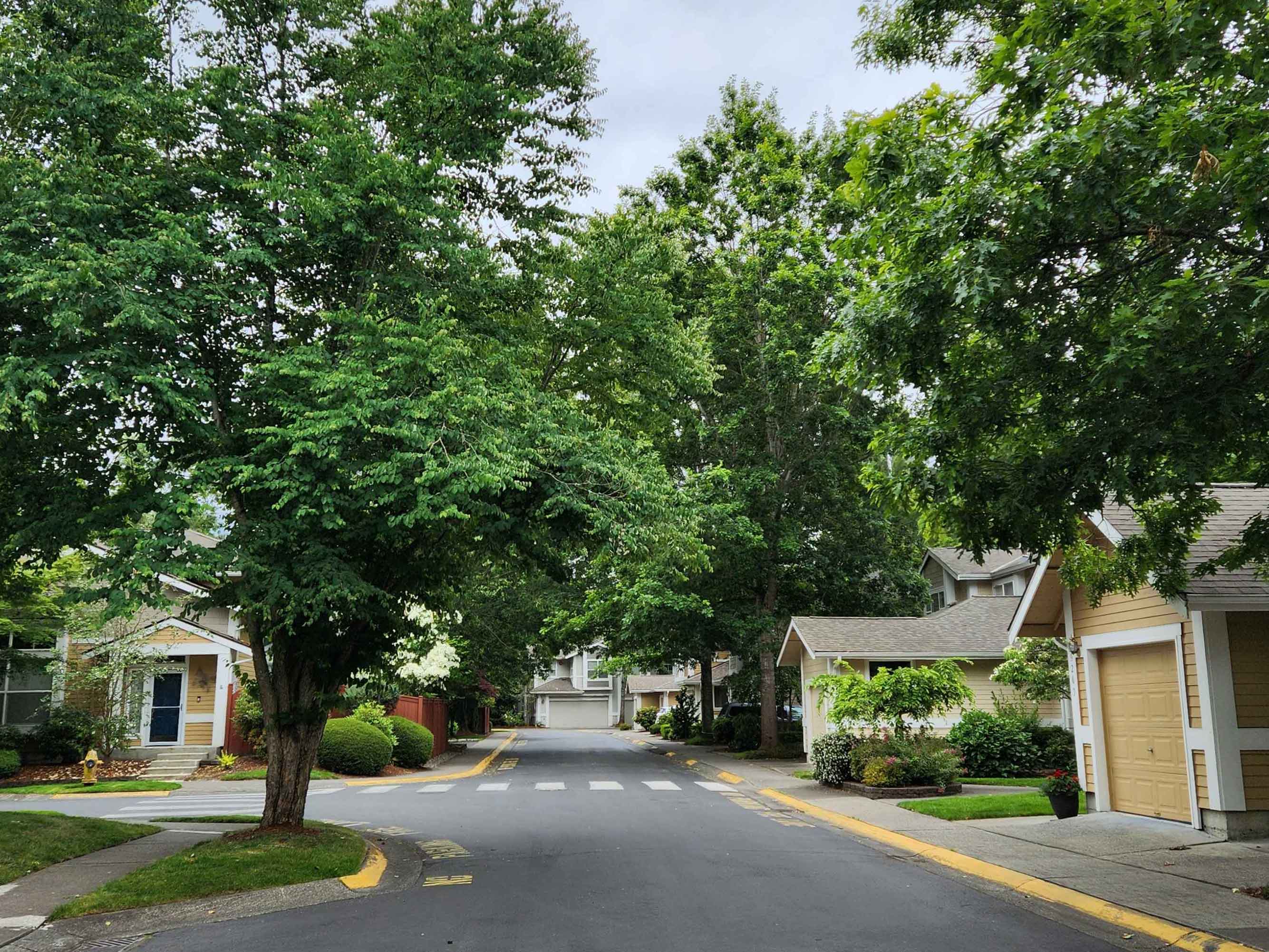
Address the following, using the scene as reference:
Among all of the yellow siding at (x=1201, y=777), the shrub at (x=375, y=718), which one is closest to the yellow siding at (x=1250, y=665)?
the yellow siding at (x=1201, y=777)

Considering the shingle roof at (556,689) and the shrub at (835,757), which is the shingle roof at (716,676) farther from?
the shrub at (835,757)

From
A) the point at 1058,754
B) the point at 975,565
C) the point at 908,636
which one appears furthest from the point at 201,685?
the point at 975,565

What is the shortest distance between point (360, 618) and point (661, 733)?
42227 mm

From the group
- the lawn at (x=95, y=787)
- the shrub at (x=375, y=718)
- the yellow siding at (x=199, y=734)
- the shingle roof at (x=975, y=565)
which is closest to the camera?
the lawn at (x=95, y=787)

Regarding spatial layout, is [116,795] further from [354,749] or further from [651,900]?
[651,900]

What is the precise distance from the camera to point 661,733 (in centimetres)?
5212

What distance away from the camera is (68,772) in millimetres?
23516

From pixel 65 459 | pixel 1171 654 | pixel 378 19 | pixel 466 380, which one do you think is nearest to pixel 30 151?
pixel 65 459

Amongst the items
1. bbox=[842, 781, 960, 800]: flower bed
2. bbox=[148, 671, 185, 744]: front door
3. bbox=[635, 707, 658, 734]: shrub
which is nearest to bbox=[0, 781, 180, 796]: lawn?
bbox=[148, 671, 185, 744]: front door

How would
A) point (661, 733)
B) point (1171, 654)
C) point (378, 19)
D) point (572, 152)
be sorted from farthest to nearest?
point (661, 733)
point (572, 152)
point (1171, 654)
point (378, 19)

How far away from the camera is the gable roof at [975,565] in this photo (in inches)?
1412

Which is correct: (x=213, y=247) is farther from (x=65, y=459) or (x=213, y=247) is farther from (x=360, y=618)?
(x=360, y=618)

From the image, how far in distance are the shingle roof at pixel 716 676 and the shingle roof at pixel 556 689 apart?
21069 mm

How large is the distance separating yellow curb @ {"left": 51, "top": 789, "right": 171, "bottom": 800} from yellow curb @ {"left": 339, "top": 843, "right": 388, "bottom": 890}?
12.1 metres
